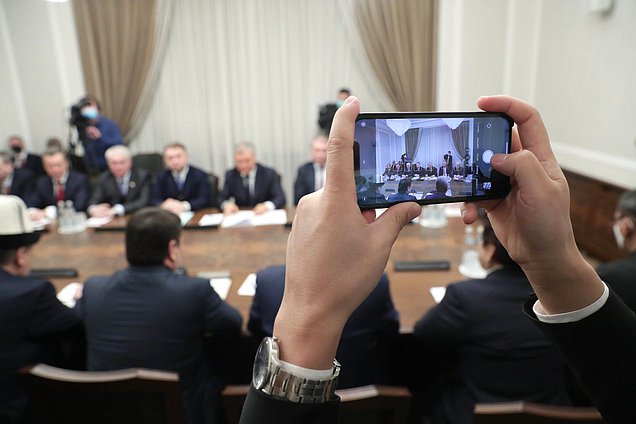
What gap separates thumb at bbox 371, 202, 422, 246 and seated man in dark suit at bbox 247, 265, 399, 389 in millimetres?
962

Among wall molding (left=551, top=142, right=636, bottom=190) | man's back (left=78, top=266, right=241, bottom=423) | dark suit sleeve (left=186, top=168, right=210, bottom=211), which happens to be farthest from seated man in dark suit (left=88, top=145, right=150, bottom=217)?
wall molding (left=551, top=142, right=636, bottom=190)

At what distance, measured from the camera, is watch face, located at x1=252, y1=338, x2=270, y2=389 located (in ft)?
1.67

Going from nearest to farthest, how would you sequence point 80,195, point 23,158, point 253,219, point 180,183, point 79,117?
point 253,219 → point 80,195 → point 180,183 → point 79,117 → point 23,158

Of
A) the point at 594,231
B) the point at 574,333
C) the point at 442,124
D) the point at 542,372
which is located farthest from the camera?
the point at 594,231

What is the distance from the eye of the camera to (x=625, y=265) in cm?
158

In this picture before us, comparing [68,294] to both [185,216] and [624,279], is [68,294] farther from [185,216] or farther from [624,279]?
[624,279]

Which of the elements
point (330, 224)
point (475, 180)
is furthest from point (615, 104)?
point (330, 224)

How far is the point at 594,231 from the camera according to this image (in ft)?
12.3

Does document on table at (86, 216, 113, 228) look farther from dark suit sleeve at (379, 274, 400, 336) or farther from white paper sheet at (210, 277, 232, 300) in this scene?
dark suit sleeve at (379, 274, 400, 336)

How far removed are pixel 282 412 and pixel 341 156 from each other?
11.3 inches

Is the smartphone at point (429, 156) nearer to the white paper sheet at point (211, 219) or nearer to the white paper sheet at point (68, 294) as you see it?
the white paper sheet at point (68, 294)

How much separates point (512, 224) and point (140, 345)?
1308mm

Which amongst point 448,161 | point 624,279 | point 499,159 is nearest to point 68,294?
point 448,161

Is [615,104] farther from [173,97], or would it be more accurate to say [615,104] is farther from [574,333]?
[173,97]
